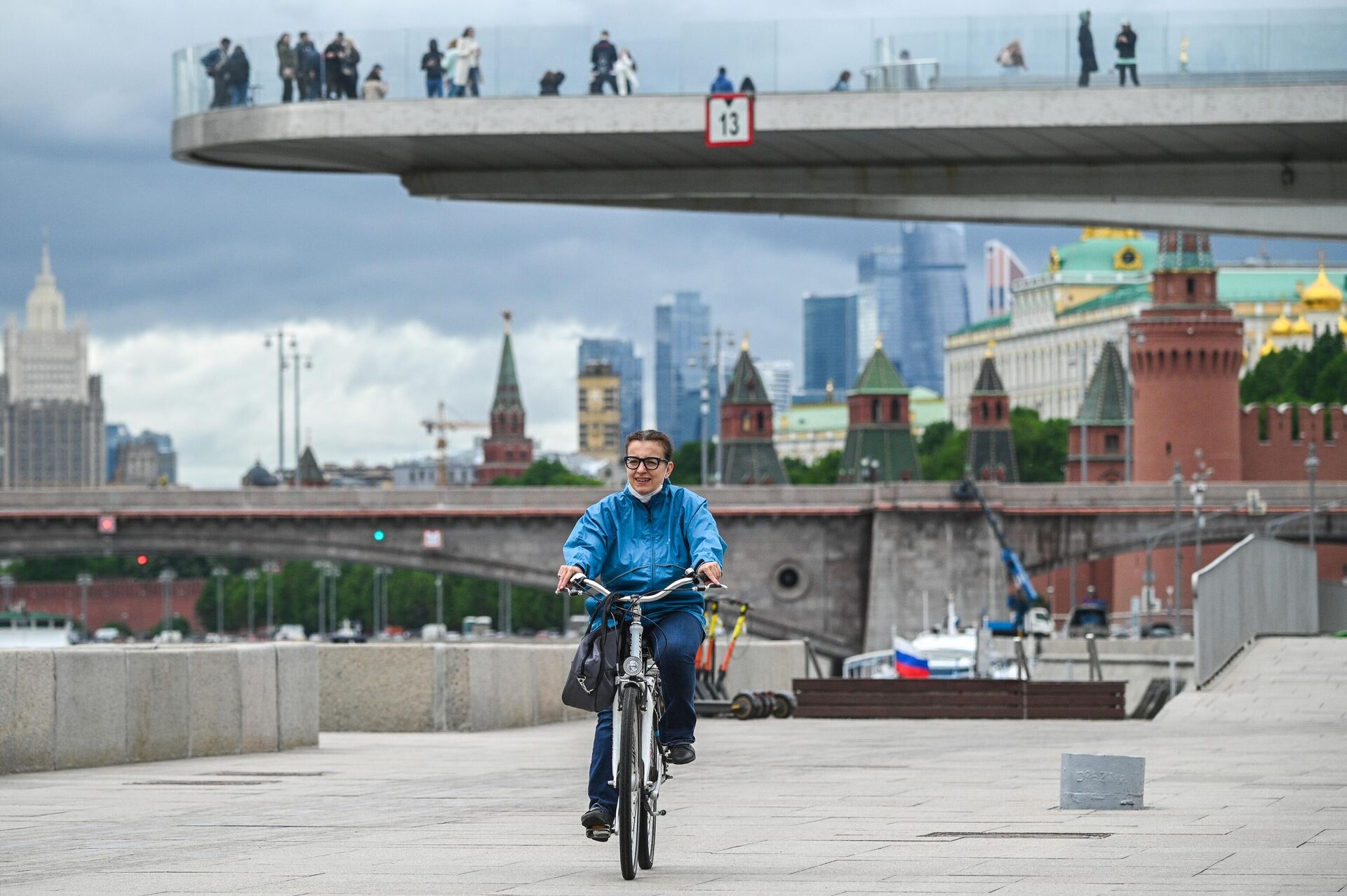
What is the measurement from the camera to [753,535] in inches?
2886

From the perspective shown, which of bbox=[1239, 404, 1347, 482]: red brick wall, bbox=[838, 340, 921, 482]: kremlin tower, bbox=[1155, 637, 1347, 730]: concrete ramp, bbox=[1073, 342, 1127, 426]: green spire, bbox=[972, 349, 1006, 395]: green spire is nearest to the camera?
bbox=[1155, 637, 1347, 730]: concrete ramp

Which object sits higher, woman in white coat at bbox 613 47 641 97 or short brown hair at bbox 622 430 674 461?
woman in white coat at bbox 613 47 641 97

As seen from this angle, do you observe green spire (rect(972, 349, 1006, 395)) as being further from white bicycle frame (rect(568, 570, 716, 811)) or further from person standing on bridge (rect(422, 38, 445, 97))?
white bicycle frame (rect(568, 570, 716, 811))

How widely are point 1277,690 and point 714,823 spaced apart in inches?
607

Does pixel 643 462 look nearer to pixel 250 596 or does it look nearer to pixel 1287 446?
pixel 1287 446

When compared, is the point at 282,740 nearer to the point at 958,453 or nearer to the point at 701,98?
the point at 701,98

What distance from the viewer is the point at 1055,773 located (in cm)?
1391

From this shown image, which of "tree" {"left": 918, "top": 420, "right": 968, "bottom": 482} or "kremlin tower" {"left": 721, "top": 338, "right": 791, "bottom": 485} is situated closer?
"tree" {"left": 918, "top": 420, "right": 968, "bottom": 482}

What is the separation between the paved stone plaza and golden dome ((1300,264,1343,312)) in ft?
513

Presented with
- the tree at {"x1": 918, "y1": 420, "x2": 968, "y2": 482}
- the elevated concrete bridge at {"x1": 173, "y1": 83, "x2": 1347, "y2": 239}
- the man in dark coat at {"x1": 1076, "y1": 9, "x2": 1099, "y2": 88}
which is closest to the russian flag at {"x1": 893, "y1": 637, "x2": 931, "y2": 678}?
the elevated concrete bridge at {"x1": 173, "y1": 83, "x2": 1347, "y2": 239}

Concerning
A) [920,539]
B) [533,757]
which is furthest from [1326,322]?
[533,757]

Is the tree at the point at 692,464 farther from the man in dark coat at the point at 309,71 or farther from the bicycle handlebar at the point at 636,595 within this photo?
the bicycle handlebar at the point at 636,595

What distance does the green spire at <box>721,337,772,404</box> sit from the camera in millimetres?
156750

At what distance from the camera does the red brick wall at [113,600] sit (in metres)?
175
